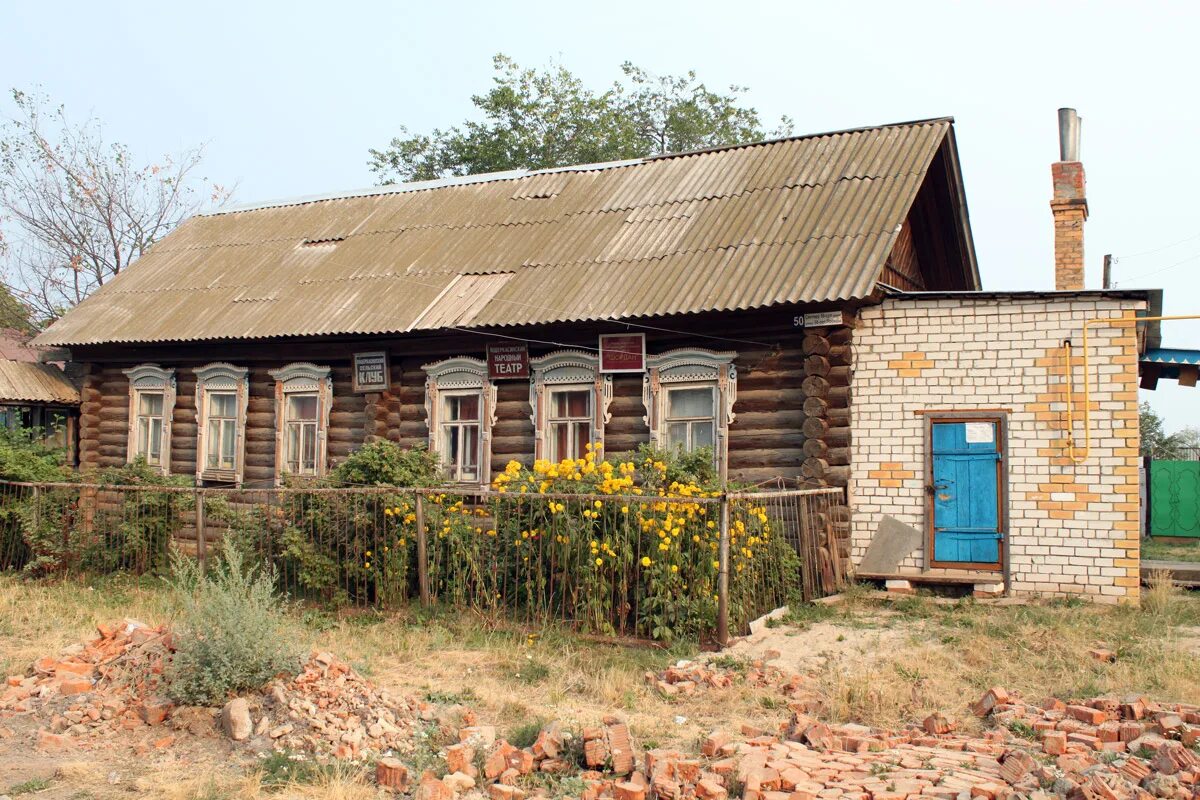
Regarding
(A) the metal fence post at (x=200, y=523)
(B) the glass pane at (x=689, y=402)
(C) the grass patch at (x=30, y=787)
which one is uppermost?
(B) the glass pane at (x=689, y=402)

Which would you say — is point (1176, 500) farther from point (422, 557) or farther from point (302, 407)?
point (302, 407)

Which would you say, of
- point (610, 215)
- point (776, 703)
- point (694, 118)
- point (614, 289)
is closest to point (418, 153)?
point (694, 118)

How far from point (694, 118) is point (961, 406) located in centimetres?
2248

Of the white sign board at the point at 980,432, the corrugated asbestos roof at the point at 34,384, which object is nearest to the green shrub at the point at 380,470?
the white sign board at the point at 980,432

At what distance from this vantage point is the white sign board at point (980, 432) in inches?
443

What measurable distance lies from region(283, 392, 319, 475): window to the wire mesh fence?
8.29 feet

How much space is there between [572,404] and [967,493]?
4794 mm

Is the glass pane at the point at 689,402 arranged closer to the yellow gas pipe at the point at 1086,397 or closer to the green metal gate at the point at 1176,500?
the yellow gas pipe at the point at 1086,397

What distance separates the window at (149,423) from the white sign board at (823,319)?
1050 centimetres

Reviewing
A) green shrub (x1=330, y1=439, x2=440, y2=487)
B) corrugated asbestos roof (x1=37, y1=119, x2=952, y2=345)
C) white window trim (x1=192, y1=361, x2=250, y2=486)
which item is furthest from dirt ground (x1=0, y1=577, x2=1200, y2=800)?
white window trim (x1=192, y1=361, x2=250, y2=486)

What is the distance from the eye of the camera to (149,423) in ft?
55.6

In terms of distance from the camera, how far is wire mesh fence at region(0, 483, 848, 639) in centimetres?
888

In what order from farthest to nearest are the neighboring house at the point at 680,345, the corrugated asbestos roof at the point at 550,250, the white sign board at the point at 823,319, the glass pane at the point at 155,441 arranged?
the glass pane at the point at 155,441 → the corrugated asbestos roof at the point at 550,250 → the white sign board at the point at 823,319 → the neighboring house at the point at 680,345

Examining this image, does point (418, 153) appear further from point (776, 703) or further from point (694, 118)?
point (776, 703)
